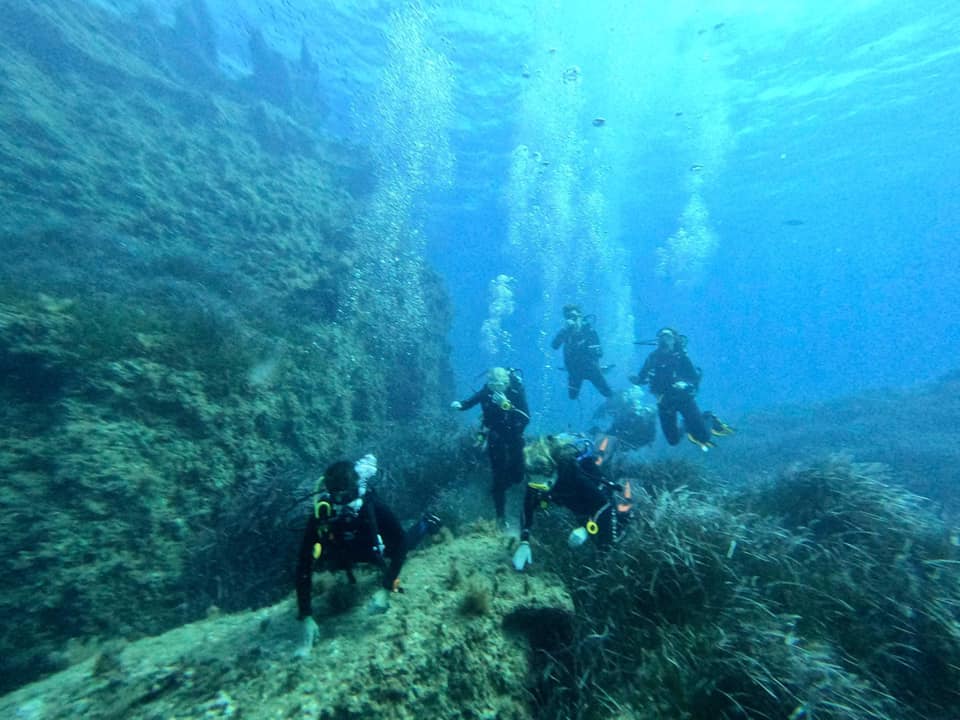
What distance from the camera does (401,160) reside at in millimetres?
29625

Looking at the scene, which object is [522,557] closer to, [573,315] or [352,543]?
[352,543]

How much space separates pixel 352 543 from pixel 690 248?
294ft

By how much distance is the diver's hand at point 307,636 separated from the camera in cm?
318

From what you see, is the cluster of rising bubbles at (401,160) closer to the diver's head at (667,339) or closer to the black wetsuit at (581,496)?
the diver's head at (667,339)

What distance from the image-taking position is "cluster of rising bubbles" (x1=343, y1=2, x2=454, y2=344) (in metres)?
16.2

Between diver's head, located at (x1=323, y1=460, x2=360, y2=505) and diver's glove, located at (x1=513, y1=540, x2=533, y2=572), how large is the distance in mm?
1978

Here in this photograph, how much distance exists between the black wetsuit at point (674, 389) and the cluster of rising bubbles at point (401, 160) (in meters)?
8.92

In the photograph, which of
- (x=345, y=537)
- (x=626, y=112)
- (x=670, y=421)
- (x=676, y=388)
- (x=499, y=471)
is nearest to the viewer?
(x=345, y=537)

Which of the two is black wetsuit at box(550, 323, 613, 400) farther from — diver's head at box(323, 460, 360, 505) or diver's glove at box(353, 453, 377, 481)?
diver's head at box(323, 460, 360, 505)

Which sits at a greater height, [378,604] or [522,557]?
[522,557]

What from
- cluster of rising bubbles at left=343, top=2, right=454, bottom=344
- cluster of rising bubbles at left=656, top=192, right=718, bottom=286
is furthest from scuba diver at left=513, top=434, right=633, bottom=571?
cluster of rising bubbles at left=656, top=192, right=718, bottom=286

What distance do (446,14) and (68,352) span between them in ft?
72.5

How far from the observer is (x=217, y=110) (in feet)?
57.9

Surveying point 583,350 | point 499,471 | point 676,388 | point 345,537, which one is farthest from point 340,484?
point 583,350
